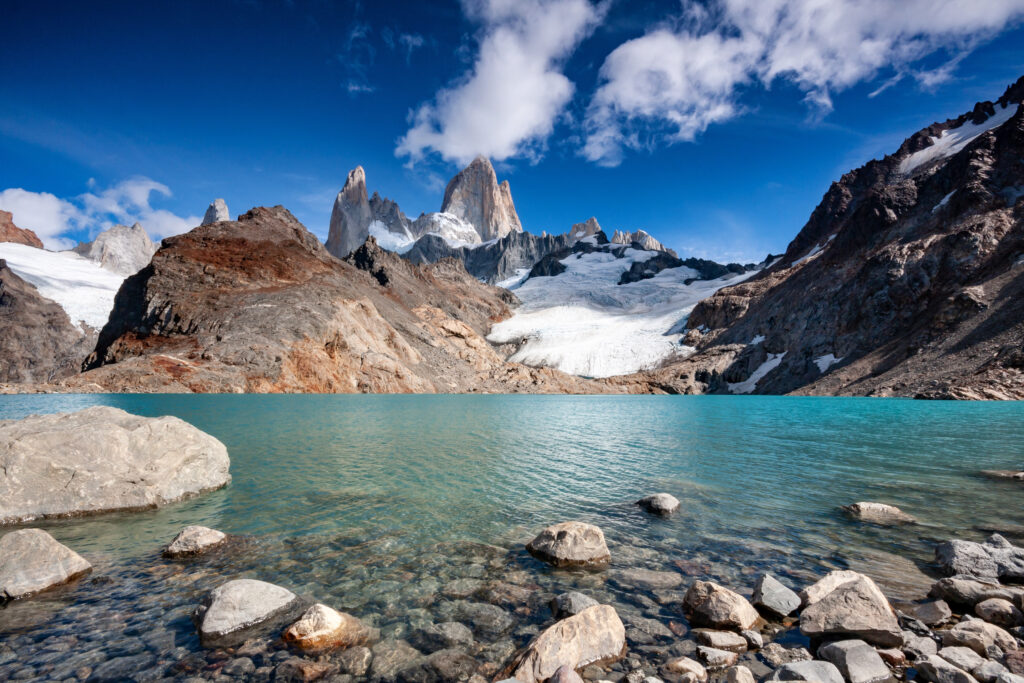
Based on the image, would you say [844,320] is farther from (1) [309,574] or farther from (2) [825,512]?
(1) [309,574]

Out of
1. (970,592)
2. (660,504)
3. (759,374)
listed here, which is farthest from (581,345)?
(970,592)

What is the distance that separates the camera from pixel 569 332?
163875mm

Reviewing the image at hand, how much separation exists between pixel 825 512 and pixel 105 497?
17.1 m

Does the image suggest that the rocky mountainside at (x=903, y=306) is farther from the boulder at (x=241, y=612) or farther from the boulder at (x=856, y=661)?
the boulder at (x=241, y=612)

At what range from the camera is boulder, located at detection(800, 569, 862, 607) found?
646cm

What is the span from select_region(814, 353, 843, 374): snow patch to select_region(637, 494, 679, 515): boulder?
92906 mm

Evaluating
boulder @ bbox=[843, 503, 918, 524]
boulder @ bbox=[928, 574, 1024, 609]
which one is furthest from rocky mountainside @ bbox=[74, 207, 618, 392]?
boulder @ bbox=[928, 574, 1024, 609]

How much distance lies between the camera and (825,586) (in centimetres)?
663

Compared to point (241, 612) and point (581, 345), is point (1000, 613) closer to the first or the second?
point (241, 612)

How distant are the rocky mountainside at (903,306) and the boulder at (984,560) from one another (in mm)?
64212

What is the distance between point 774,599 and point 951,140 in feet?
700

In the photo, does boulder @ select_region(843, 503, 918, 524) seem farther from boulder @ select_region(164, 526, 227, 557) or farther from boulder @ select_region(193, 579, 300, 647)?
boulder @ select_region(164, 526, 227, 557)

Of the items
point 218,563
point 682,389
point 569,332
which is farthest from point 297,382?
point 569,332

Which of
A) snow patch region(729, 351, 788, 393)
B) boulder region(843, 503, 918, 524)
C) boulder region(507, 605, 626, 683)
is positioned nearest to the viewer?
boulder region(507, 605, 626, 683)
